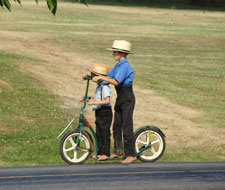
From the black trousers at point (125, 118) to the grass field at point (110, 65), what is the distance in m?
2.09

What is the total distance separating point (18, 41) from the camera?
29.0 metres

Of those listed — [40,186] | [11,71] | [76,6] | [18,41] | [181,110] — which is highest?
[76,6]

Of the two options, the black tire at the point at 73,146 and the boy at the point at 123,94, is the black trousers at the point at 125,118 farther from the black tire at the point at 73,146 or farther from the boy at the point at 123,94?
the black tire at the point at 73,146

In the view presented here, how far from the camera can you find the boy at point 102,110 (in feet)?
32.3

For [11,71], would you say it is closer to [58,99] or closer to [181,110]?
[58,99]

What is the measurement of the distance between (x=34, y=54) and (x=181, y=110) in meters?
9.95

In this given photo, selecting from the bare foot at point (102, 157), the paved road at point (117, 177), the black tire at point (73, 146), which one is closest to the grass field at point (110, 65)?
the black tire at point (73, 146)

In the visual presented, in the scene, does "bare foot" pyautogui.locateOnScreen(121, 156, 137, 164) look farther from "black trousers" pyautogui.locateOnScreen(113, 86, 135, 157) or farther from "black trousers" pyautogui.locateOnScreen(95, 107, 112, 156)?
"black trousers" pyautogui.locateOnScreen(95, 107, 112, 156)

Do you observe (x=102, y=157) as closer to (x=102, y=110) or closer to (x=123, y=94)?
(x=102, y=110)

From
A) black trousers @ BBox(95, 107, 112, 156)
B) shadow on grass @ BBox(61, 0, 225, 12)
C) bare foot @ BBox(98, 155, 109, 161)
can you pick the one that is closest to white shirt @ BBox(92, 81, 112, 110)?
black trousers @ BBox(95, 107, 112, 156)

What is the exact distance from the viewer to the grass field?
13867 mm

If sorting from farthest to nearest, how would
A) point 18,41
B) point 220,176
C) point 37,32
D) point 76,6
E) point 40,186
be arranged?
point 76,6
point 37,32
point 18,41
point 220,176
point 40,186

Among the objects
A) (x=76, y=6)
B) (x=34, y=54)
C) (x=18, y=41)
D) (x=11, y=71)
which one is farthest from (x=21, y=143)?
(x=76, y=6)

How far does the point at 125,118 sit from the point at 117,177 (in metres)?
1.34
